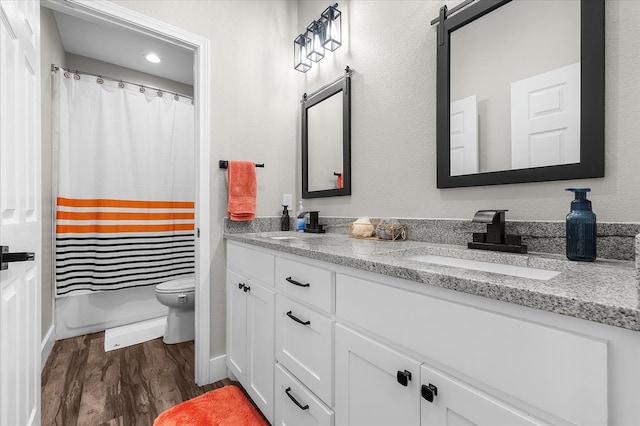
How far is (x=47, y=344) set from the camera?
211cm

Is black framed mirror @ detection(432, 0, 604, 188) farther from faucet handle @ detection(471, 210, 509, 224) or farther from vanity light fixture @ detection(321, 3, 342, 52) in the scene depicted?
vanity light fixture @ detection(321, 3, 342, 52)

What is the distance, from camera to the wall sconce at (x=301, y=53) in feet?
6.53

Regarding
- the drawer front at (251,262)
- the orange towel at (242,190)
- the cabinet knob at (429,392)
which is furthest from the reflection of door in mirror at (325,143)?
the cabinet knob at (429,392)

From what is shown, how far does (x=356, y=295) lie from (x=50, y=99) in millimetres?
2874

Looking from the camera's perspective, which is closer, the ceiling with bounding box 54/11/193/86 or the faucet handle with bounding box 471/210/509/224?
the faucet handle with bounding box 471/210/509/224

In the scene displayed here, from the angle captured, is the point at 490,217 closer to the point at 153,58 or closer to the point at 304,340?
the point at 304,340

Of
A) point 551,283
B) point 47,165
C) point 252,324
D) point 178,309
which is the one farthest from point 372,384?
point 47,165

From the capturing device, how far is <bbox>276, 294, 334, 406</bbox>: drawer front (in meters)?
0.96

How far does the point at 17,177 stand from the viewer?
35.1 inches

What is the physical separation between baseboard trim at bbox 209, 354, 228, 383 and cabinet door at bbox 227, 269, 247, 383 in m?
0.07

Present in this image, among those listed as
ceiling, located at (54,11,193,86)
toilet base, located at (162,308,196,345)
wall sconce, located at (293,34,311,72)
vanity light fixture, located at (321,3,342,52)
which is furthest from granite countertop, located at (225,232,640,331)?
ceiling, located at (54,11,193,86)

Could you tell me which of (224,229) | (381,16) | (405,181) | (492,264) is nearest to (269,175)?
(224,229)

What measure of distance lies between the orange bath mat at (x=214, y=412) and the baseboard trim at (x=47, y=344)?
1.15m

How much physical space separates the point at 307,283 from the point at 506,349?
650 mm
